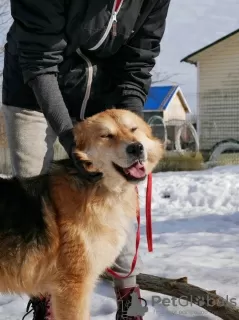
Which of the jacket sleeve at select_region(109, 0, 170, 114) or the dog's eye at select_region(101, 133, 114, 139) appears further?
the jacket sleeve at select_region(109, 0, 170, 114)

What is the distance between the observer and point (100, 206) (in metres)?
2.56

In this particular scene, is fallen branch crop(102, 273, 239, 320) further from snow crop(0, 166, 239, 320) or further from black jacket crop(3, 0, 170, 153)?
black jacket crop(3, 0, 170, 153)

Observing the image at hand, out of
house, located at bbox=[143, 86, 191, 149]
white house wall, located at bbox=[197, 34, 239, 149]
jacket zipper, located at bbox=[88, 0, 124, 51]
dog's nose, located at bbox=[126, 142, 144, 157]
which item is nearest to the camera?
dog's nose, located at bbox=[126, 142, 144, 157]

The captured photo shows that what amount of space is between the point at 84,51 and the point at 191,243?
2846mm

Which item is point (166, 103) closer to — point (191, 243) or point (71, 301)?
point (191, 243)

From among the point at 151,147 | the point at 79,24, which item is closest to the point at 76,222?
the point at 151,147

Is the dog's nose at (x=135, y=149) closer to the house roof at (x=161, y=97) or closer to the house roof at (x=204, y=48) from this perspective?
the house roof at (x=204, y=48)

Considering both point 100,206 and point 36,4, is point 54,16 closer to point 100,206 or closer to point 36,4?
point 36,4

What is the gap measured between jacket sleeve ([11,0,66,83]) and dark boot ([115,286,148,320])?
141cm

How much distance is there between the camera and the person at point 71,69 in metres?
2.59

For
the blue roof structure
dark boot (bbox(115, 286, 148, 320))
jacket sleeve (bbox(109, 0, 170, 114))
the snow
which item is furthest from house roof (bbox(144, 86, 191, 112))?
dark boot (bbox(115, 286, 148, 320))

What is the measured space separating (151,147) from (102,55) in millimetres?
667

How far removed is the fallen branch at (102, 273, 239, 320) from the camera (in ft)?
9.44

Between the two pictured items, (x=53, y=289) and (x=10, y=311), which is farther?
(x=10, y=311)
